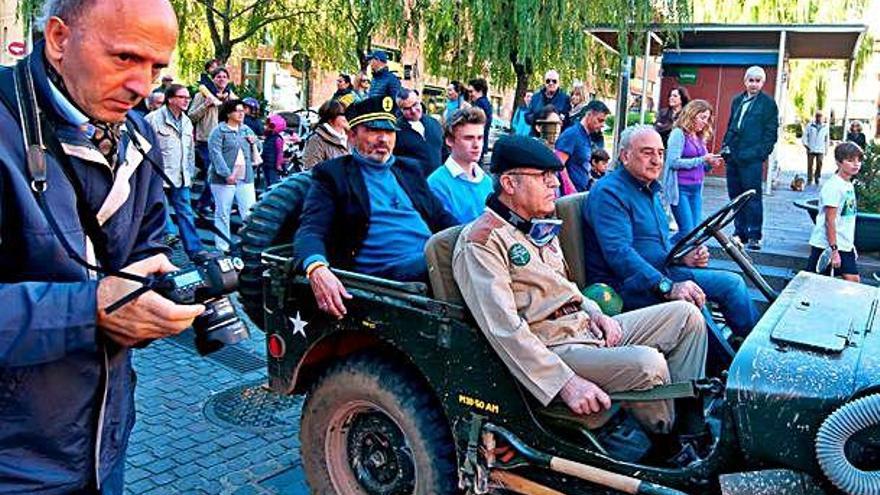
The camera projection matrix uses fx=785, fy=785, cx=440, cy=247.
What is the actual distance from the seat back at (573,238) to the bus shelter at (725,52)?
36.4ft

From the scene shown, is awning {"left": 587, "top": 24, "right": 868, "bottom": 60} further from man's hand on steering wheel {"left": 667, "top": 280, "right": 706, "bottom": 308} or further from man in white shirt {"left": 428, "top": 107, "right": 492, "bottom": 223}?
man's hand on steering wheel {"left": 667, "top": 280, "right": 706, "bottom": 308}

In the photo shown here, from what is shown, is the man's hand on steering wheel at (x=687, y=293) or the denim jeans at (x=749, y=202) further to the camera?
the denim jeans at (x=749, y=202)

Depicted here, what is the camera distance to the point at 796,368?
2.68m

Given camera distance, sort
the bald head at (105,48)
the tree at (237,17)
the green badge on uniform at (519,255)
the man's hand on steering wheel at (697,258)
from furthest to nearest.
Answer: the tree at (237,17) < the man's hand on steering wheel at (697,258) < the green badge on uniform at (519,255) < the bald head at (105,48)

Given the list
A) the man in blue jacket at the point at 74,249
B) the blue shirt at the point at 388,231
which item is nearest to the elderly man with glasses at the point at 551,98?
the blue shirt at the point at 388,231

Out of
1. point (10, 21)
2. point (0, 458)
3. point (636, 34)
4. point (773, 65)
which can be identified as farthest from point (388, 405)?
point (10, 21)

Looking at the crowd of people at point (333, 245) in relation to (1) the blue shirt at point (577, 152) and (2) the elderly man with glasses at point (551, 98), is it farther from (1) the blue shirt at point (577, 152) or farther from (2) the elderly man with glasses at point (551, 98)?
(2) the elderly man with glasses at point (551, 98)

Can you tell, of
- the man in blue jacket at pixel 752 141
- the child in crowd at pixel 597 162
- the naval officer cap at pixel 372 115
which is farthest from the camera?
the man in blue jacket at pixel 752 141

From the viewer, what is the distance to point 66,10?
162 centimetres

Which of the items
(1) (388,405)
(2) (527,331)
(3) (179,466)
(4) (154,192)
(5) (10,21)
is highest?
(5) (10,21)

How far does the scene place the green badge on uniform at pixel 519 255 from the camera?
3.39 metres

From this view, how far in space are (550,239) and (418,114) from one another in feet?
14.9

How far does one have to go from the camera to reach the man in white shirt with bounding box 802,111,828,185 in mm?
19109

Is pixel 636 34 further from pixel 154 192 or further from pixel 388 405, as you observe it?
pixel 154 192
